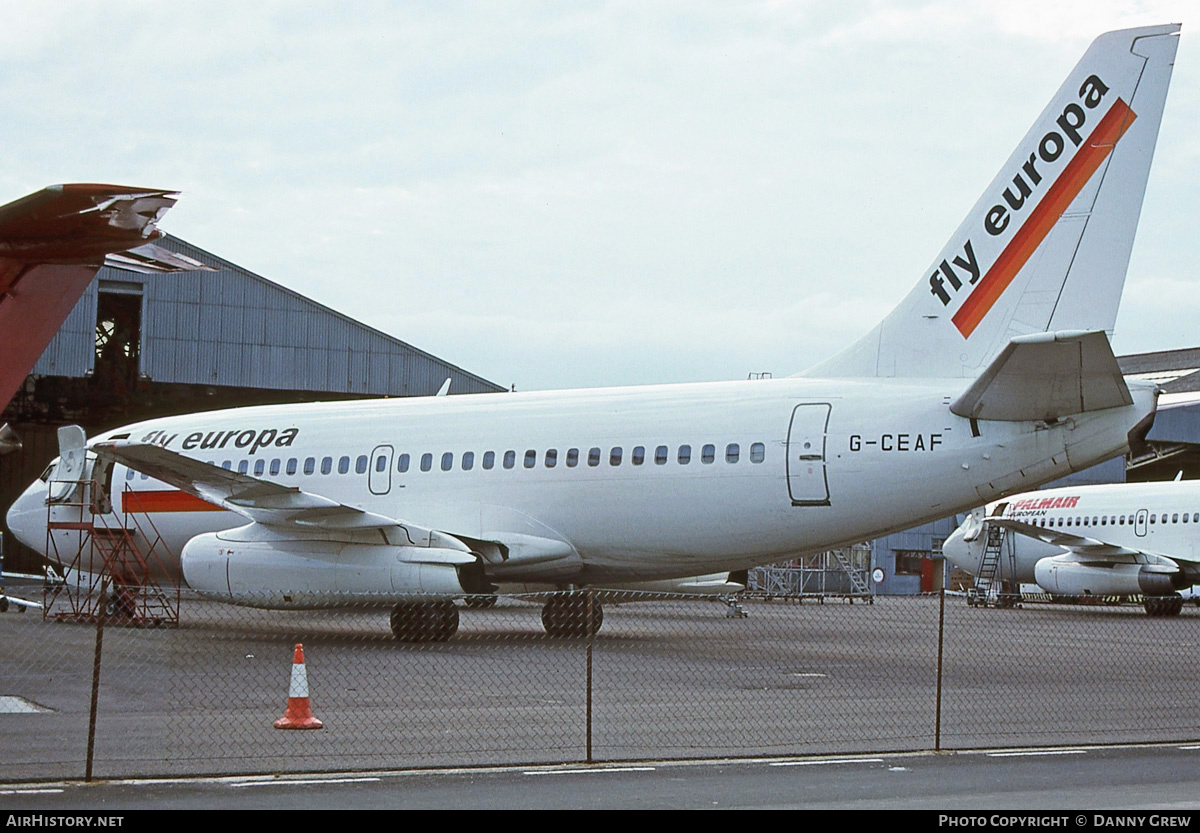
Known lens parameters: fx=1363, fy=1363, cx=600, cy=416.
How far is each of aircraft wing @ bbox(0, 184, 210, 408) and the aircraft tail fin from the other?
9.81 m

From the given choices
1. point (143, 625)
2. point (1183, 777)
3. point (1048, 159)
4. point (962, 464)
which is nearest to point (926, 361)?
point (962, 464)

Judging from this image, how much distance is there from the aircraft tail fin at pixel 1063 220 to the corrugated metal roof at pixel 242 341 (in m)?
22.6

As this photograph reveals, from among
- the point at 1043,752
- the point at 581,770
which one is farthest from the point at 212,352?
the point at 1043,752

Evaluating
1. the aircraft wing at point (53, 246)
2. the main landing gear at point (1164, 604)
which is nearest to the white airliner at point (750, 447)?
the aircraft wing at point (53, 246)

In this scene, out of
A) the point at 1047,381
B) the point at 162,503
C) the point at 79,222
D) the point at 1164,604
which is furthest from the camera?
the point at 1164,604

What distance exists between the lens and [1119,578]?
105 ft

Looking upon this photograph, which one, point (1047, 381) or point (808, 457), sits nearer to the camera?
point (1047, 381)

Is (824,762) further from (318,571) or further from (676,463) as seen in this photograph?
(318,571)

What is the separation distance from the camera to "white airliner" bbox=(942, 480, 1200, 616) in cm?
3178

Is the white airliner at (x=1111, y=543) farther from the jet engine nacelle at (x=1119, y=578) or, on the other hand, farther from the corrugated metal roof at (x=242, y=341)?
the corrugated metal roof at (x=242, y=341)

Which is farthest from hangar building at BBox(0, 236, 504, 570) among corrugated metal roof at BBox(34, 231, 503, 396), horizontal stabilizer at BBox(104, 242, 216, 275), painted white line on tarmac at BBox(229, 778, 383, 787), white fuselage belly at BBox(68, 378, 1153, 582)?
painted white line on tarmac at BBox(229, 778, 383, 787)

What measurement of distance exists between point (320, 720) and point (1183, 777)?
607 cm

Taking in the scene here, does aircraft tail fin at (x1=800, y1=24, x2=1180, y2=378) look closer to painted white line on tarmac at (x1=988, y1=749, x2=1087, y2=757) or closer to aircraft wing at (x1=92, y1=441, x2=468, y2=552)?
painted white line on tarmac at (x1=988, y1=749, x2=1087, y2=757)

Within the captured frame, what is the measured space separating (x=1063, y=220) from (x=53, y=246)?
11.2 meters
